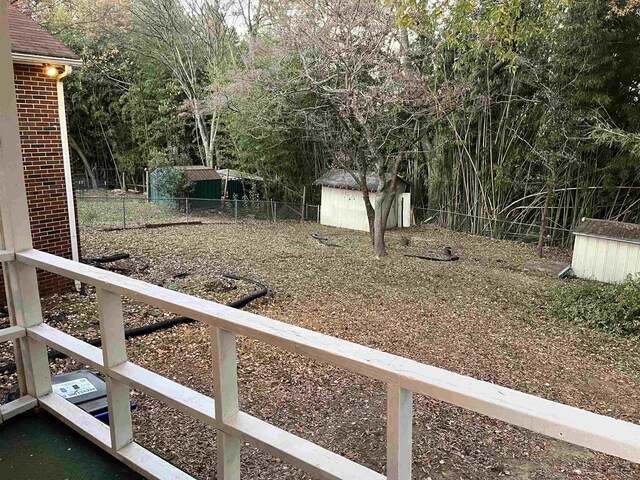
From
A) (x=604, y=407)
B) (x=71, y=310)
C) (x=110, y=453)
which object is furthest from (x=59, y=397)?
(x=604, y=407)

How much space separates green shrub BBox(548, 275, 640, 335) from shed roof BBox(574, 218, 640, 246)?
1.80m

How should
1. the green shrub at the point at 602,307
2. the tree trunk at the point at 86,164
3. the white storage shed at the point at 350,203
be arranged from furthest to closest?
the tree trunk at the point at 86,164 → the white storage shed at the point at 350,203 → the green shrub at the point at 602,307

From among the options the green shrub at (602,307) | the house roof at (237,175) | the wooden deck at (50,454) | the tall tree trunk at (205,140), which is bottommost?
the green shrub at (602,307)

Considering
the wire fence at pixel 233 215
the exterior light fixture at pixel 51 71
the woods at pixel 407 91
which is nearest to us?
the exterior light fixture at pixel 51 71

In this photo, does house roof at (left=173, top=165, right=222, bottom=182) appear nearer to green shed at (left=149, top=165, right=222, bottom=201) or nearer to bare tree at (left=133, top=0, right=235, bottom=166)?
green shed at (left=149, top=165, right=222, bottom=201)

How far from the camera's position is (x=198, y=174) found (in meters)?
16.2

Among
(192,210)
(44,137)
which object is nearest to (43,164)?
→ (44,137)

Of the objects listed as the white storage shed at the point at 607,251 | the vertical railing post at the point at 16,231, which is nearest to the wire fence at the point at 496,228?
the white storage shed at the point at 607,251

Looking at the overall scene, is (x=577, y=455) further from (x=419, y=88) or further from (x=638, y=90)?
(x=638, y=90)

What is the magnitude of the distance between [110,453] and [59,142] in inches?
193

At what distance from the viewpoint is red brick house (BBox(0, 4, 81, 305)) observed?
204 inches

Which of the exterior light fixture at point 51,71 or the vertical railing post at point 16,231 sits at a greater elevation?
the exterior light fixture at point 51,71

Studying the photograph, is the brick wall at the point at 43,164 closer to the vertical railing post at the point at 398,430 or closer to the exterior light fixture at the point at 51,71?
the exterior light fixture at the point at 51,71

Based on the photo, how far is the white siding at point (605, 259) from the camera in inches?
336
